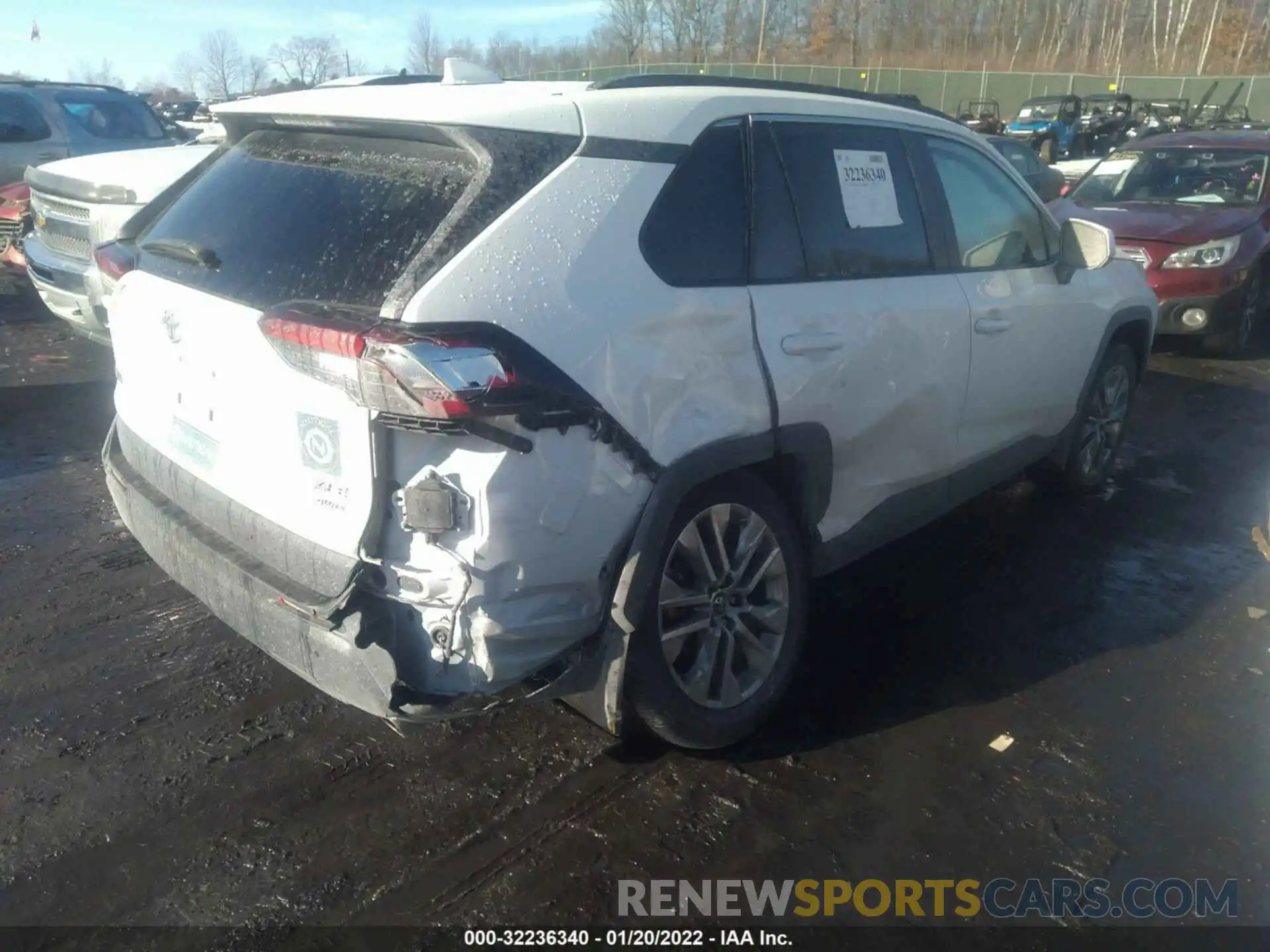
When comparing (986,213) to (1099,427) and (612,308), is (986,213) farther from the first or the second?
(612,308)

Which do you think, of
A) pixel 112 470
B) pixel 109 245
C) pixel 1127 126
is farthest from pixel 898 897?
pixel 1127 126

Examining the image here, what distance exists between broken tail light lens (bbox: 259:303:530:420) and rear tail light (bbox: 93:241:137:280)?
1.27m

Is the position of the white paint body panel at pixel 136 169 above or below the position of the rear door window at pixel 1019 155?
above

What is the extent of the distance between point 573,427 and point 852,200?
156cm

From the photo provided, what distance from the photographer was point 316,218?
286cm

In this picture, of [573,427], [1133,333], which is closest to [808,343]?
[573,427]

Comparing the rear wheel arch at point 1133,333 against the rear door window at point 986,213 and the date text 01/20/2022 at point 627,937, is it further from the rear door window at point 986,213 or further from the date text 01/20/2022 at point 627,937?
the date text 01/20/2022 at point 627,937

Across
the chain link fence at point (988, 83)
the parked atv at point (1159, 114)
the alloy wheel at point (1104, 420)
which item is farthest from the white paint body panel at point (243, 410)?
the chain link fence at point (988, 83)

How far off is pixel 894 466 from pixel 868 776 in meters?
1.12

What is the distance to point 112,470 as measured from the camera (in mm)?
3537

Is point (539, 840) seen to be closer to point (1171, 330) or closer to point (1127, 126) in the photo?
point (1171, 330)

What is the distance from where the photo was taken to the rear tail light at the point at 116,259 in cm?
346

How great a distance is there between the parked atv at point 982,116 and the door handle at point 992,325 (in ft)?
11.7

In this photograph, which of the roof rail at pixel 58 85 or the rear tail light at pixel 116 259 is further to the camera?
the roof rail at pixel 58 85
